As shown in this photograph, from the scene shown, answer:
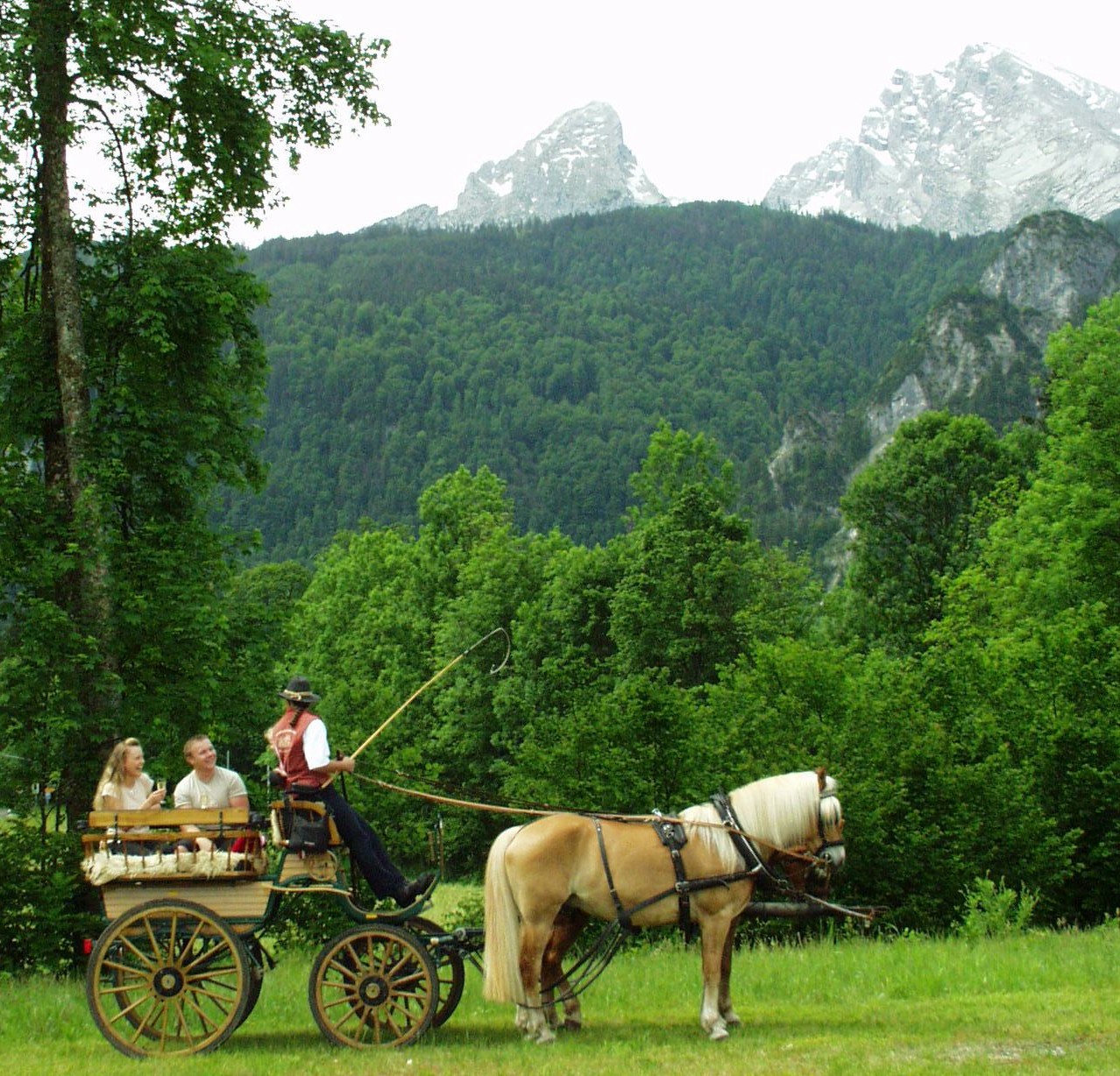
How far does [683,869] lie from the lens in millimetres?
10234

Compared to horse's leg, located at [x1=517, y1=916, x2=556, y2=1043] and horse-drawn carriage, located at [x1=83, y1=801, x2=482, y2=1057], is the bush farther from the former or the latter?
horse's leg, located at [x1=517, y1=916, x2=556, y2=1043]

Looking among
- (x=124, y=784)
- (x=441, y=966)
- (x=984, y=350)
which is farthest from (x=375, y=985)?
(x=984, y=350)

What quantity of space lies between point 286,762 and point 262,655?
297 inches

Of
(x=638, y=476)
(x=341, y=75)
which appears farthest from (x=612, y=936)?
(x=638, y=476)

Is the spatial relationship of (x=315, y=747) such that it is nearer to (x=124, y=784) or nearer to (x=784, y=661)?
(x=124, y=784)

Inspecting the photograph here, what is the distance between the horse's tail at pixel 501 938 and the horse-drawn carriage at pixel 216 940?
12.4 inches

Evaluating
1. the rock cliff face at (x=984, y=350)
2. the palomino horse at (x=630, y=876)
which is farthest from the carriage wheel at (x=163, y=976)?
the rock cliff face at (x=984, y=350)

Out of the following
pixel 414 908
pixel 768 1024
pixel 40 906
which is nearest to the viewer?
pixel 414 908

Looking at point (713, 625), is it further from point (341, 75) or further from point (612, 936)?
point (612, 936)

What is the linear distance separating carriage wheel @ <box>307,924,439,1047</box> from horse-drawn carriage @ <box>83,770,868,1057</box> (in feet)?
0.04

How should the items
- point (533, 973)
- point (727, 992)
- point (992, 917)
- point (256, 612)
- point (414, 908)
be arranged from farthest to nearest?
point (256, 612), point (992, 917), point (727, 992), point (533, 973), point (414, 908)

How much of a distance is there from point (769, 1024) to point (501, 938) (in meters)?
2.13

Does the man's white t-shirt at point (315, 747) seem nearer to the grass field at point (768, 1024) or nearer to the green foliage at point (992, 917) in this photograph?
the grass field at point (768, 1024)

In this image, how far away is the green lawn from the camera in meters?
8.84
